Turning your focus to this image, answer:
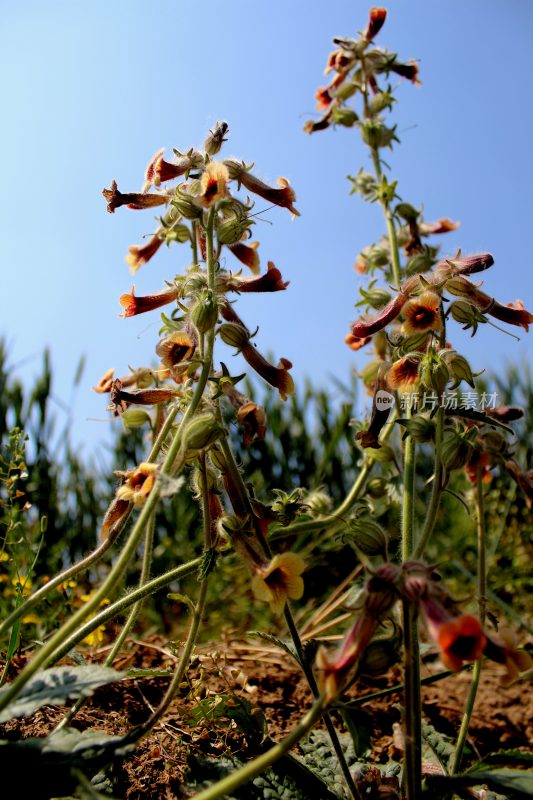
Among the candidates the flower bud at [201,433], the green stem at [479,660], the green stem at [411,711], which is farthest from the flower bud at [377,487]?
the flower bud at [201,433]

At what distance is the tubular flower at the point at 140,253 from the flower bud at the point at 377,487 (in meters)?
→ 0.64

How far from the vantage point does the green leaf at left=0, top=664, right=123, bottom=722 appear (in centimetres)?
73

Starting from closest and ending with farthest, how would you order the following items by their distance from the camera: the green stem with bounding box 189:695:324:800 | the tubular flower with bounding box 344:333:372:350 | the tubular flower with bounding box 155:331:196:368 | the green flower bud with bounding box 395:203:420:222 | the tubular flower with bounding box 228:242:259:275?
1. the green stem with bounding box 189:695:324:800
2. the tubular flower with bounding box 155:331:196:368
3. the tubular flower with bounding box 228:242:259:275
4. the tubular flower with bounding box 344:333:372:350
5. the green flower bud with bounding box 395:203:420:222

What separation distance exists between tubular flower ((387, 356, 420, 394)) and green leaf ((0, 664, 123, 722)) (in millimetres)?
581

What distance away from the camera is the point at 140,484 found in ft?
3.05

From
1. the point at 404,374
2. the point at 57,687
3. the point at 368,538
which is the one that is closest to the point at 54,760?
the point at 57,687

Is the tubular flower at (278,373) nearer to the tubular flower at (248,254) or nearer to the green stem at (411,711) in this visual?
the tubular flower at (248,254)

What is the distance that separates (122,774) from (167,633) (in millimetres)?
1316

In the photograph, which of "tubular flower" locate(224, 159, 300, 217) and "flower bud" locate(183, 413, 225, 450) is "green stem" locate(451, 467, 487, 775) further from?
"tubular flower" locate(224, 159, 300, 217)

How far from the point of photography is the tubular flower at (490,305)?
40.9 inches

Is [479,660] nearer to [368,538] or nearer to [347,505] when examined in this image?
[368,538]

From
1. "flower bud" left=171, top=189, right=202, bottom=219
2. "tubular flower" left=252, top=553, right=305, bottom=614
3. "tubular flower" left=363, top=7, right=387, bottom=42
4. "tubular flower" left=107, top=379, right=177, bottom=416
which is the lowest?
"tubular flower" left=252, top=553, right=305, bottom=614

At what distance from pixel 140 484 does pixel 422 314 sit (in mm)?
474

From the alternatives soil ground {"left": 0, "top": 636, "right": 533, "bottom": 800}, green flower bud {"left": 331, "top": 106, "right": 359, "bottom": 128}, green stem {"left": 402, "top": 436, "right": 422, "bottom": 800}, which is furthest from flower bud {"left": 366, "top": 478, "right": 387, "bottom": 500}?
green flower bud {"left": 331, "top": 106, "right": 359, "bottom": 128}
